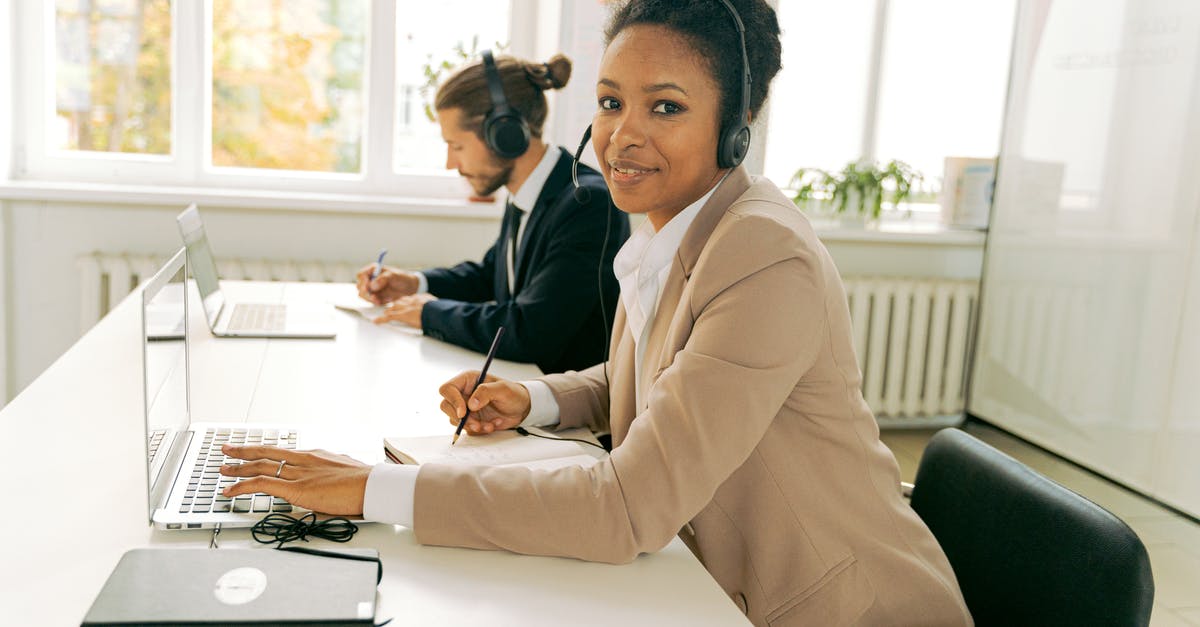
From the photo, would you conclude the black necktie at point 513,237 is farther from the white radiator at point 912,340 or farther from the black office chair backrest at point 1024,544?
the white radiator at point 912,340

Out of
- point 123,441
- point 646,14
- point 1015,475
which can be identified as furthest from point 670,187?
point 123,441

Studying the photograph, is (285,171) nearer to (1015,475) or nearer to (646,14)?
(646,14)

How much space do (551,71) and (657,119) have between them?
109cm

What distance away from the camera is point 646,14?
1174mm

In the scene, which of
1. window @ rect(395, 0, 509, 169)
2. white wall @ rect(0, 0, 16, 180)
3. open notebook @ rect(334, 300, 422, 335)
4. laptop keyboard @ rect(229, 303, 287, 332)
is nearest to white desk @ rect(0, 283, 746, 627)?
laptop keyboard @ rect(229, 303, 287, 332)

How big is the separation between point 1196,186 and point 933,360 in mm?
1209

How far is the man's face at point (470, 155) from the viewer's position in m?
2.21

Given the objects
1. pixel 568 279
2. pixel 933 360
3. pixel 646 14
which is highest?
pixel 646 14

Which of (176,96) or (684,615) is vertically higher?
(176,96)

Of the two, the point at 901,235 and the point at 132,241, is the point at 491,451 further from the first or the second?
the point at 901,235

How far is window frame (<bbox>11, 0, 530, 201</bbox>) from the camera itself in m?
3.20

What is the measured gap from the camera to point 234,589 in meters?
0.82

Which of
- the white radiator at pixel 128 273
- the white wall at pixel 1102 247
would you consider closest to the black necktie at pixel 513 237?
the white radiator at pixel 128 273

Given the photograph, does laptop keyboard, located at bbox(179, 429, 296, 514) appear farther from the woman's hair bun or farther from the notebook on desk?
the woman's hair bun
